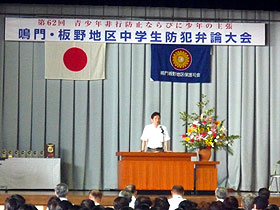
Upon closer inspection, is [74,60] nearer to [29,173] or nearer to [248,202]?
[29,173]

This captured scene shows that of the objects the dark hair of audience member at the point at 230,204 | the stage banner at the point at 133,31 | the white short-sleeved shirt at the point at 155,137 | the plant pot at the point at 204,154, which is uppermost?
the stage banner at the point at 133,31

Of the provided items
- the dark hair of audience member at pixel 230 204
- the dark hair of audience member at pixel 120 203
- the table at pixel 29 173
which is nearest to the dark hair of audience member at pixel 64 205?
the dark hair of audience member at pixel 120 203

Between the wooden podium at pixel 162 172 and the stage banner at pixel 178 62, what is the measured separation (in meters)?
2.85

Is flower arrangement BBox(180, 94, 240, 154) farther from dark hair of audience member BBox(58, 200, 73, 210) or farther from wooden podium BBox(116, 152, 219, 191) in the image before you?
dark hair of audience member BBox(58, 200, 73, 210)

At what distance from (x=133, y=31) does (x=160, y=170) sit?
3.36 m

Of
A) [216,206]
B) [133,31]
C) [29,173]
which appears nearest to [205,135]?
[133,31]

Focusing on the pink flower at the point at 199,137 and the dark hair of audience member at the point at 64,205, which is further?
the pink flower at the point at 199,137

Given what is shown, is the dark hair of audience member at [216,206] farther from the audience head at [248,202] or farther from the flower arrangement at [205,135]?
the flower arrangement at [205,135]

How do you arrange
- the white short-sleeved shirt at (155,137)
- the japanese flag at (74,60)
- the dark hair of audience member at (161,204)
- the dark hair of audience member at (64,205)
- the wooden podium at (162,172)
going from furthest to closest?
the japanese flag at (74,60) < the white short-sleeved shirt at (155,137) < the wooden podium at (162,172) < the dark hair of audience member at (161,204) < the dark hair of audience member at (64,205)

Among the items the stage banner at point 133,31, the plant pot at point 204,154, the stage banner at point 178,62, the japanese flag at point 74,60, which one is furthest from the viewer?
the stage banner at point 178,62

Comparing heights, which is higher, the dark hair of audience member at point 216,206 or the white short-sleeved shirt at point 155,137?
the white short-sleeved shirt at point 155,137

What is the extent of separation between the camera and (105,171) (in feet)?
44.7

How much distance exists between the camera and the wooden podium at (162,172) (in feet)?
36.1

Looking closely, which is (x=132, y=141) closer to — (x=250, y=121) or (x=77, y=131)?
(x=77, y=131)
